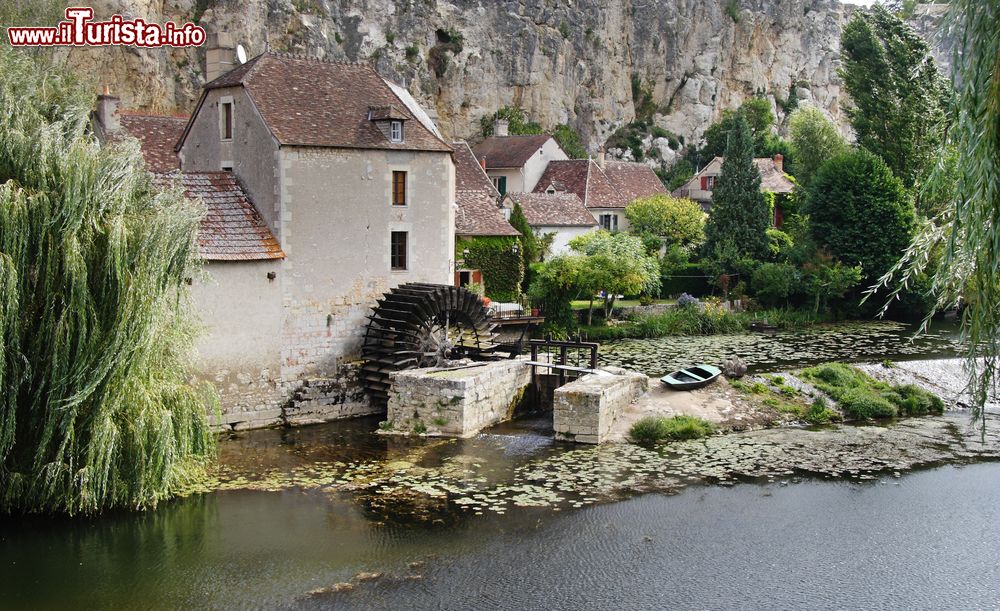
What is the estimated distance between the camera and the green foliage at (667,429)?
19672mm

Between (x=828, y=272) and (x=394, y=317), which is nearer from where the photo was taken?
(x=394, y=317)

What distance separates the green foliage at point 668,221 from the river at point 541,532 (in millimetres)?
24657

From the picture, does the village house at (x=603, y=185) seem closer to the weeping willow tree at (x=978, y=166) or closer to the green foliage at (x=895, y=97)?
the green foliage at (x=895, y=97)

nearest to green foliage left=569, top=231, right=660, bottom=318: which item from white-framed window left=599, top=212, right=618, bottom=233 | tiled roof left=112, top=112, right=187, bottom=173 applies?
white-framed window left=599, top=212, right=618, bottom=233

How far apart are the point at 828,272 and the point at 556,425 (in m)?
20.7

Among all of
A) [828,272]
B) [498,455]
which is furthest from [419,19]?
[498,455]

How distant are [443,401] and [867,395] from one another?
31.9ft

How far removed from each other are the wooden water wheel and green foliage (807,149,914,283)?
20.6 m

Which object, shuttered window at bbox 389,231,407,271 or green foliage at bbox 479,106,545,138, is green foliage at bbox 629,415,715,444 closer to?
shuttered window at bbox 389,231,407,271

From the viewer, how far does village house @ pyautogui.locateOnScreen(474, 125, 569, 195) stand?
160 feet

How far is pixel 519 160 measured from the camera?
48.6 m

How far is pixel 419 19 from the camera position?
178 ft

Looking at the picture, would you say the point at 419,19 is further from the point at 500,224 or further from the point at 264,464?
the point at 264,464

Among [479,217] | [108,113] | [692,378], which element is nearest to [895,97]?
[479,217]
